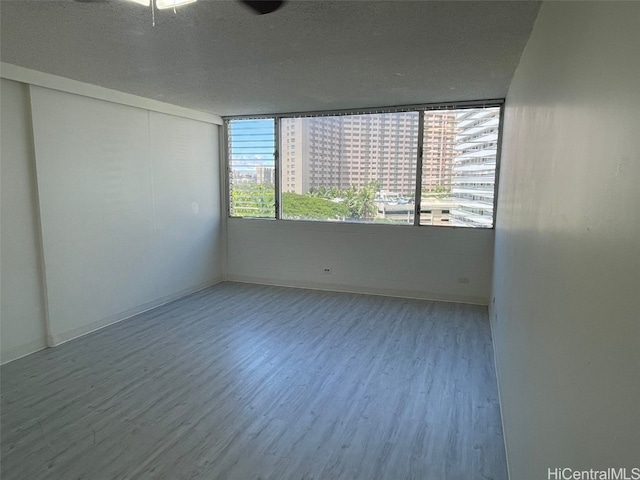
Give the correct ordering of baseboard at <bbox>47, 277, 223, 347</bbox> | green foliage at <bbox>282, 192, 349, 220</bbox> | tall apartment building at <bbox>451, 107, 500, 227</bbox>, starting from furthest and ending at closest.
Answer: green foliage at <bbox>282, 192, 349, 220</bbox>, tall apartment building at <bbox>451, 107, 500, 227</bbox>, baseboard at <bbox>47, 277, 223, 347</bbox>

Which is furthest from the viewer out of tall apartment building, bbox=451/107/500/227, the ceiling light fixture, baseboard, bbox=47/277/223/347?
tall apartment building, bbox=451/107/500/227

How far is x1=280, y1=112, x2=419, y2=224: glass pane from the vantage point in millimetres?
5055

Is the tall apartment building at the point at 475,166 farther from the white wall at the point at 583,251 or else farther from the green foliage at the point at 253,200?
the white wall at the point at 583,251

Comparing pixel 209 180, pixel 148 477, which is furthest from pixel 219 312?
pixel 148 477

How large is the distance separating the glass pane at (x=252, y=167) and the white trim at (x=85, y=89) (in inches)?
31.9

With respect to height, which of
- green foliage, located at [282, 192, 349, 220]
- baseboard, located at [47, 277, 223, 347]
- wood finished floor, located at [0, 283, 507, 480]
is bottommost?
wood finished floor, located at [0, 283, 507, 480]

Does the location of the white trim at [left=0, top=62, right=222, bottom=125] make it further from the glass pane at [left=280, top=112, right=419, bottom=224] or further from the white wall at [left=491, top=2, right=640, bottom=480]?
the white wall at [left=491, top=2, right=640, bottom=480]

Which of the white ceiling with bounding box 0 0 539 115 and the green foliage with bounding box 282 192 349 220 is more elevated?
the white ceiling with bounding box 0 0 539 115

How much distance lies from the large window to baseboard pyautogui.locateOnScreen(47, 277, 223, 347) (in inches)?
60.6

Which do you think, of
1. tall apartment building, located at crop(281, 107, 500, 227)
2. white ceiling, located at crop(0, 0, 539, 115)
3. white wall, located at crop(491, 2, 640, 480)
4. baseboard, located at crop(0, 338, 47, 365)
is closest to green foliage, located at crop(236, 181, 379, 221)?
tall apartment building, located at crop(281, 107, 500, 227)

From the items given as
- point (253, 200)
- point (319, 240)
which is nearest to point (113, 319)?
point (253, 200)

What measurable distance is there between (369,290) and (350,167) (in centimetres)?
175

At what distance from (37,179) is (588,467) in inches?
162

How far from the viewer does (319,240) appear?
5.54 m
